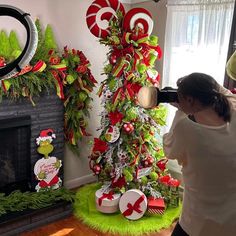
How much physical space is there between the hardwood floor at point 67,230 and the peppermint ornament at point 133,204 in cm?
23

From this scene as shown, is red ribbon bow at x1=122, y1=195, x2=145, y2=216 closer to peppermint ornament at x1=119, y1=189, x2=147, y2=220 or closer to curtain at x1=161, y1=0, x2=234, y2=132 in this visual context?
peppermint ornament at x1=119, y1=189, x2=147, y2=220

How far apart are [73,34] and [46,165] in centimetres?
129

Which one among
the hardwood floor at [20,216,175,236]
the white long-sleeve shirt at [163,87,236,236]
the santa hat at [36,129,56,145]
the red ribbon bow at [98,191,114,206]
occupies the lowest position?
the hardwood floor at [20,216,175,236]

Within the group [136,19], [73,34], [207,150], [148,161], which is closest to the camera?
[207,150]

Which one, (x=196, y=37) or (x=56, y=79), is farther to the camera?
(x=196, y=37)

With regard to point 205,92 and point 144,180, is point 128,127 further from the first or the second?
point 205,92

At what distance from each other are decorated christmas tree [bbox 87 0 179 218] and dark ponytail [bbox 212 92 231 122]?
1.36 meters

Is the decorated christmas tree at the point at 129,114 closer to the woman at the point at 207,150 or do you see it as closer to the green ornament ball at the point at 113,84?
the green ornament ball at the point at 113,84

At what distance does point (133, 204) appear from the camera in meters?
2.51

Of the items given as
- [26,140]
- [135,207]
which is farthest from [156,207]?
[26,140]

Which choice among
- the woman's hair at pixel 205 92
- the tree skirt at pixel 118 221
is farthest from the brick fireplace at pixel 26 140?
the woman's hair at pixel 205 92

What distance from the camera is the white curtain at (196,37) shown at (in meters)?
2.56

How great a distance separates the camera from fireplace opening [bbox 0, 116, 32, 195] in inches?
103

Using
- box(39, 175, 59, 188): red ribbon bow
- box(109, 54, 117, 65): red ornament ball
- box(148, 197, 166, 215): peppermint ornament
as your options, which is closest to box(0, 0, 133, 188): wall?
box(39, 175, 59, 188): red ribbon bow
